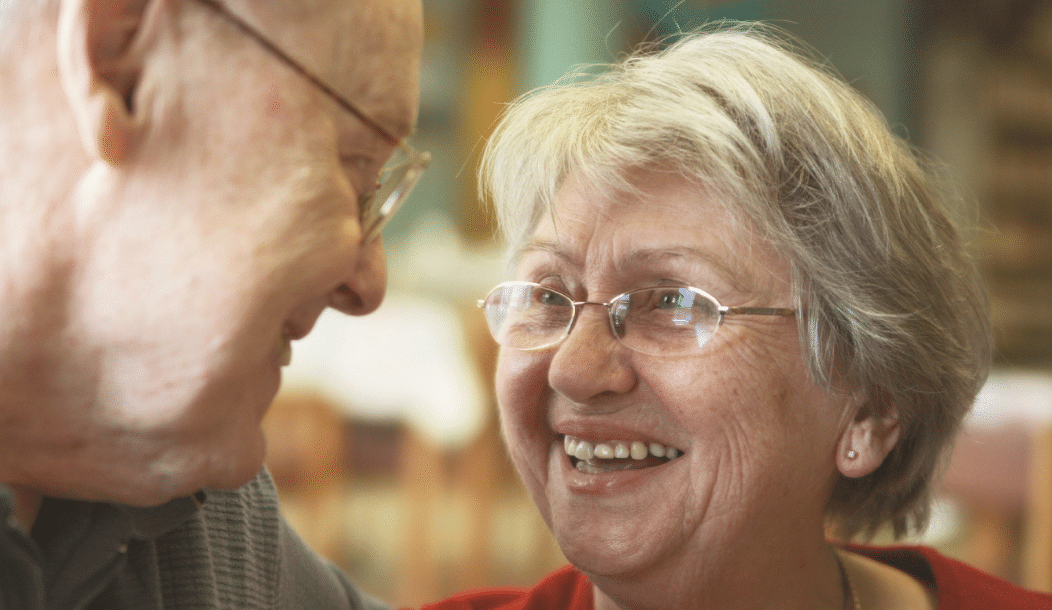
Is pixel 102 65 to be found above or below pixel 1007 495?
above

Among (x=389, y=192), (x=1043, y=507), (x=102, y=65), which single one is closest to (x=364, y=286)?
(x=389, y=192)

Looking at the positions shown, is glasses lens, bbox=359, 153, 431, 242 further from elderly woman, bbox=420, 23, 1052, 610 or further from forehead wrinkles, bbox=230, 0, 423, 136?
elderly woman, bbox=420, 23, 1052, 610

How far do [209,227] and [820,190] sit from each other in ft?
3.09

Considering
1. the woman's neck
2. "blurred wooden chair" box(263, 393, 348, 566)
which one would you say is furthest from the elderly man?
"blurred wooden chair" box(263, 393, 348, 566)

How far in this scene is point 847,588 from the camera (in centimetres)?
158

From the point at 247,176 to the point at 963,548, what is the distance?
4.93 meters

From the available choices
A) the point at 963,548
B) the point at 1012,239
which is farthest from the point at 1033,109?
the point at 963,548

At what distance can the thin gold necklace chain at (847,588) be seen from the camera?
5.09 ft

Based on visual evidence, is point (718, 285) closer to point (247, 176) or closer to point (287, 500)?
point (247, 176)

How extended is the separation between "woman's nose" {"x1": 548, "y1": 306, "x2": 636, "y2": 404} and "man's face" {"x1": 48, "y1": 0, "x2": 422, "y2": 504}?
0.55 meters

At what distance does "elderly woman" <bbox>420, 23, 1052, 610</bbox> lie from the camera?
4.43ft

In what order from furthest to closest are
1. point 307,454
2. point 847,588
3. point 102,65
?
point 307,454
point 847,588
point 102,65

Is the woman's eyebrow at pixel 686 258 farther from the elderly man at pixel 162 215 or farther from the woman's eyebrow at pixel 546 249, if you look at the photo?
the elderly man at pixel 162 215

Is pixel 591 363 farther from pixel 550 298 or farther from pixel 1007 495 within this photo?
pixel 1007 495
